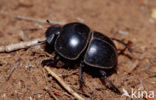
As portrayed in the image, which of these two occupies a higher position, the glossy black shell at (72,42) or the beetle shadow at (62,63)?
the glossy black shell at (72,42)

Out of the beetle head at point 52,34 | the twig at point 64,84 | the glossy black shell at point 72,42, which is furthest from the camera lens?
the beetle head at point 52,34

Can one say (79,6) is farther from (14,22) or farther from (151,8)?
(151,8)

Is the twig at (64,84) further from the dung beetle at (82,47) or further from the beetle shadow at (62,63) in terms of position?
the dung beetle at (82,47)

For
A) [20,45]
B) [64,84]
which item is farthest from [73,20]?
[64,84]

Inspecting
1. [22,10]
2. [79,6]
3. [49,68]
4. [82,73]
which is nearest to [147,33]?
[79,6]

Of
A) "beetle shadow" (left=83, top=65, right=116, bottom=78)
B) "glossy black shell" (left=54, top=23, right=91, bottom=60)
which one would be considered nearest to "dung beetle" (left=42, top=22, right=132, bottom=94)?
"glossy black shell" (left=54, top=23, right=91, bottom=60)

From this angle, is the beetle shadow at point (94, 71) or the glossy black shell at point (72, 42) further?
the beetle shadow at point (94, 71)

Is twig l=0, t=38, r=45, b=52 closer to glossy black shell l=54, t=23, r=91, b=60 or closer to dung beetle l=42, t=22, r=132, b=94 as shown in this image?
dung beetle l=42, t=22, r=132, b=94

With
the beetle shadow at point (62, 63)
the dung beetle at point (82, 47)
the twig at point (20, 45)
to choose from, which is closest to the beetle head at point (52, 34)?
the dung beetle at point (82, 47)
